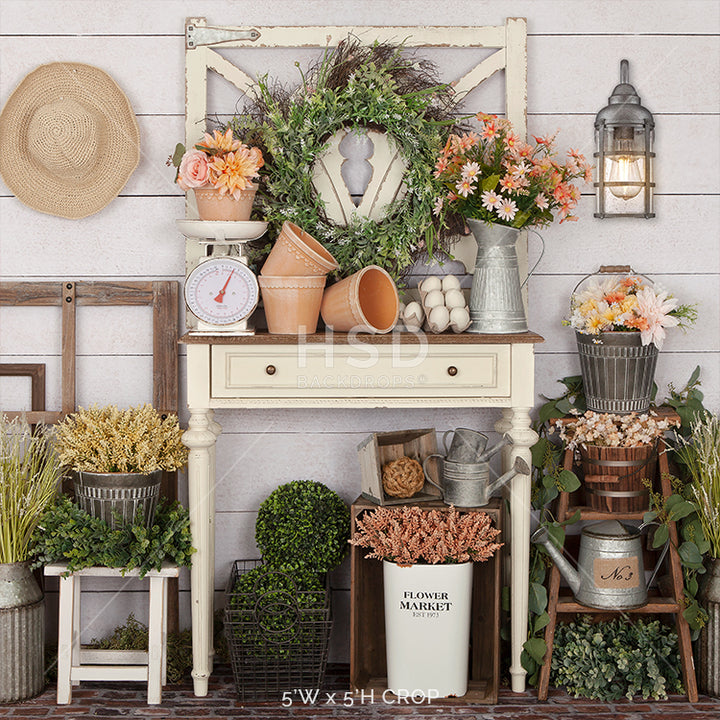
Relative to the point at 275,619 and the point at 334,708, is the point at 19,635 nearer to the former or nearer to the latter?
the point at 275,619

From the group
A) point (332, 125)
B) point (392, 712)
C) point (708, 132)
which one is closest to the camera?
point (392, 712)

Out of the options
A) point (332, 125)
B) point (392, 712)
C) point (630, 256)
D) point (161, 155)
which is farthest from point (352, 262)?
point (392, 712)

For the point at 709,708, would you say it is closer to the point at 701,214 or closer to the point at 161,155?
the point at 701,214

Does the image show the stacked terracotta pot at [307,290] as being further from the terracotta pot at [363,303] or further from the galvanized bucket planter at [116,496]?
the galvanized bucket planter at [116,496]

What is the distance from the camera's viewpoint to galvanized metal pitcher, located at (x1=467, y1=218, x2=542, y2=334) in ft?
8.57

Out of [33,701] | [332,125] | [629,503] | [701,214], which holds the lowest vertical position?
[33,701]

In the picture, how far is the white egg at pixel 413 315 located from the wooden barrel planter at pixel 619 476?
2.12ft

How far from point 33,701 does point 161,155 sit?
1.78 meters

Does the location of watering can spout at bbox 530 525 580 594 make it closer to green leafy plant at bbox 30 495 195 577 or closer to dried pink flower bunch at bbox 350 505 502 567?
dried pink flower bunch at bbox 350 505 502 567

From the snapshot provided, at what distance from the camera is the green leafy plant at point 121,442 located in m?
2.62

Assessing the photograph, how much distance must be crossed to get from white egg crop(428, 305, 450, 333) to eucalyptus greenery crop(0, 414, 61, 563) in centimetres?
125

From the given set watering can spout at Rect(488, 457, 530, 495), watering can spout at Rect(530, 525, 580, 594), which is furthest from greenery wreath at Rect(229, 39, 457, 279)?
watering can spout at Rect(530, 525, 580, 594)

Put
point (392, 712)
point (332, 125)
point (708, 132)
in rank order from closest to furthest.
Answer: point (392, 712) → point (332, 125) → point (708, 132)

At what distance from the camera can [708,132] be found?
115 inches
